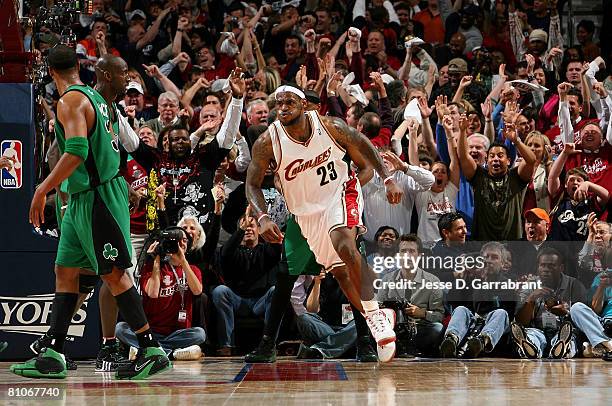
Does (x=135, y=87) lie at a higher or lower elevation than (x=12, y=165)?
higher

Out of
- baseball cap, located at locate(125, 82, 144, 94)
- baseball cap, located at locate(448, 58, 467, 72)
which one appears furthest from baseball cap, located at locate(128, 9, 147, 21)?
baseball cap, located at locate(448, 58, 467, 72)

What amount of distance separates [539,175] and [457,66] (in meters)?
2.25

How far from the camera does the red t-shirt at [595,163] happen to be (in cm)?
933

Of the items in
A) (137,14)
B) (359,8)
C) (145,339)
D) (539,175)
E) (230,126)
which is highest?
(359,8)

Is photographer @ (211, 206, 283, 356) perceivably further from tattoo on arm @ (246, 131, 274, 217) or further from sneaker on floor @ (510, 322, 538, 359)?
sneaker on floor @ (510, 322, 538, 359)

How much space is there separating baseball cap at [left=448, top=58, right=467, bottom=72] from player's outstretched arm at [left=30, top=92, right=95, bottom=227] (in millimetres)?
6294

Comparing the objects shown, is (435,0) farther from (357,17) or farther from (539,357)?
(539,357)

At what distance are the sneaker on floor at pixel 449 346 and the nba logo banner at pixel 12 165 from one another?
343cm

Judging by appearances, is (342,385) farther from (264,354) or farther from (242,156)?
(242,156)

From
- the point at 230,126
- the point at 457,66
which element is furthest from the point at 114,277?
the point at 457,66

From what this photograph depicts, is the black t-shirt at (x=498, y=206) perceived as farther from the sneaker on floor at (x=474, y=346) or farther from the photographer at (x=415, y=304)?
the sneaker on floor at (x=474, y=346)

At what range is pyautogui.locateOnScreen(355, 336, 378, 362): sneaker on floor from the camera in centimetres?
729

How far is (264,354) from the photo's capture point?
7.11m

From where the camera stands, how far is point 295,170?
702 cm
